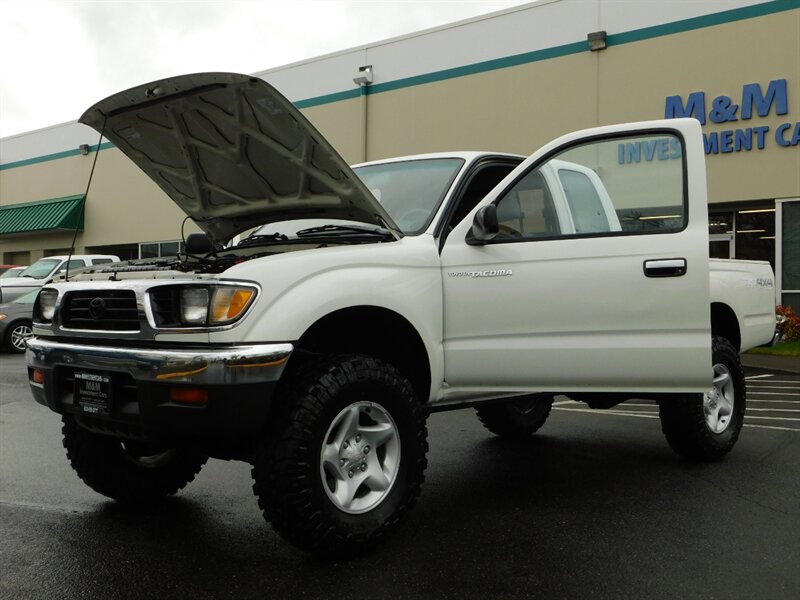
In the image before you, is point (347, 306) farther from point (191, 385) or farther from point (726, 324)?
point (726, 324)

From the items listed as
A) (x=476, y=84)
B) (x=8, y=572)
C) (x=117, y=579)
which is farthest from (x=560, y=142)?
(x=476, y=84)

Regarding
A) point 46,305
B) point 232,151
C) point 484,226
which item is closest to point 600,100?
point 484,226

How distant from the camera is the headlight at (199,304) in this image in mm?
3104

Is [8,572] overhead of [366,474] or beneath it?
beneath

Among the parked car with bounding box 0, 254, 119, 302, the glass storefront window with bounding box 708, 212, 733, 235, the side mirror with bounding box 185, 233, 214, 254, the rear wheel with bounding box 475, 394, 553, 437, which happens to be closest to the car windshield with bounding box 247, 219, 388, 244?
the side mirror with bounding box 185, 233, 214, 254

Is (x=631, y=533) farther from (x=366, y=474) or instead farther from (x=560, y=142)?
(x=560, y=142)

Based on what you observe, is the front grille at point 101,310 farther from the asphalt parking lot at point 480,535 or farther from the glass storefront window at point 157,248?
the glass storefront window at point 157,248

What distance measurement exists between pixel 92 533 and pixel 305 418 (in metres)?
1.44

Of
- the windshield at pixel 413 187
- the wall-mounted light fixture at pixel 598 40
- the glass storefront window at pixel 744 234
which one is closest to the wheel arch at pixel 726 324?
the windshield at pixel 413 187

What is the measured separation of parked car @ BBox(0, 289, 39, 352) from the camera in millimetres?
13922

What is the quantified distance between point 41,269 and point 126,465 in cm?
1491

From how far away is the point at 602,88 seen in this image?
15977mm

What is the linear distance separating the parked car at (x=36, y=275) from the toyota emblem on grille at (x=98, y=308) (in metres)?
12.6

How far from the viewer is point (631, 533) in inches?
147
